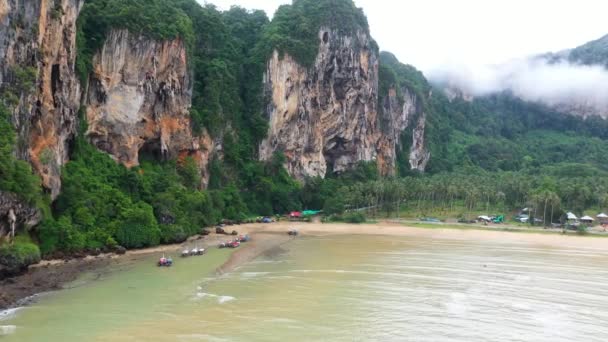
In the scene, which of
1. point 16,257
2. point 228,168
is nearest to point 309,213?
point 228,168

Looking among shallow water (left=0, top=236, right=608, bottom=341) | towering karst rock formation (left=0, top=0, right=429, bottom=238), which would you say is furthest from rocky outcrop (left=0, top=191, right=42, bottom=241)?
shallow water (left=0, top=236, right=608, bottom=341)

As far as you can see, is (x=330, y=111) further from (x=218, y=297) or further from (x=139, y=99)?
(x=218, y=297)

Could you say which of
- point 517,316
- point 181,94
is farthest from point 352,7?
point 517,316

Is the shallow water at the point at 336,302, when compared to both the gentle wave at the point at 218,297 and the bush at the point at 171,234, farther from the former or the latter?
the bush at the point at 171,234

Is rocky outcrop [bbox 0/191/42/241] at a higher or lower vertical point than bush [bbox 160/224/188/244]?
higher

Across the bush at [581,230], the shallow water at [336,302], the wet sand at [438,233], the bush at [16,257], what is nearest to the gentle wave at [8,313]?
the shallow water at [336,302]

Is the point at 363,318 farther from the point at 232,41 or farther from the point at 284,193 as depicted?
the point at 232,41

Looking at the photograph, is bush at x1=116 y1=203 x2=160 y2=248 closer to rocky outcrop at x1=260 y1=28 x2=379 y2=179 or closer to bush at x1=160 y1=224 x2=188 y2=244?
bush at x1=160 y1=224 x2=188 y2=244
